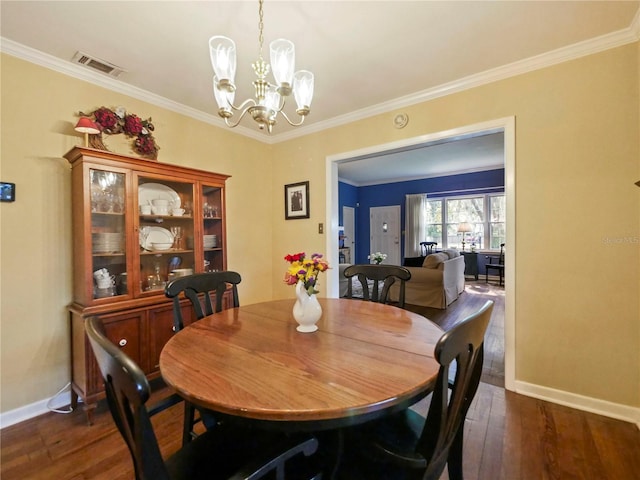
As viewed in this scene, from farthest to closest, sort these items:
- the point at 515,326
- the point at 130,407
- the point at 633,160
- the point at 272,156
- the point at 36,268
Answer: the point at 272,156 → the point at 515,326 → the point at 36,268 → the point at 633,160 → the point at 130,407

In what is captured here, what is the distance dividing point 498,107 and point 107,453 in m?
3.48

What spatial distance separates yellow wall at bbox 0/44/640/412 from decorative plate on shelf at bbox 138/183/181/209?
471mm

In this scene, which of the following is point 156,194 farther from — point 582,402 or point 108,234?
point 582,402

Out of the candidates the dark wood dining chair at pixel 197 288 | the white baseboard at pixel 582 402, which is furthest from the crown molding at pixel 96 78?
the white baseboard at pixel 582 402

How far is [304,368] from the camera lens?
101cm

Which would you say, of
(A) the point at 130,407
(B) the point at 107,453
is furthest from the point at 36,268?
(A) the point at 130,407

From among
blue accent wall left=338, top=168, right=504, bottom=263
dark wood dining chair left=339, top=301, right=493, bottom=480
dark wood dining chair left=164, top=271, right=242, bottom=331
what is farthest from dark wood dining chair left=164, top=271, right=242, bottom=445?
blue accent wall left=338, top=168, right=504, bottom=263

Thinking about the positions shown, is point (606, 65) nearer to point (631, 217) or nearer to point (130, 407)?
point (631, 217)

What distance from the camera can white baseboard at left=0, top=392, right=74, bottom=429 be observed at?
6.16 ft

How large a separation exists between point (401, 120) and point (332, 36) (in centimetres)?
114

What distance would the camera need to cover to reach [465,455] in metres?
1.59

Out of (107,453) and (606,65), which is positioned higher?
(606,65)

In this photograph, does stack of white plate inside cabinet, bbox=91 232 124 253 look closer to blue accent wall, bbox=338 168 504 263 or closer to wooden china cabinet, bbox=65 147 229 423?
wooden china cabinet, bbox=65 147 229 423

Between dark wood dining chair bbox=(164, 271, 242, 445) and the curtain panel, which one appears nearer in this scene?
dark wood dining chair bbox=(164, 271, 242, 445)
